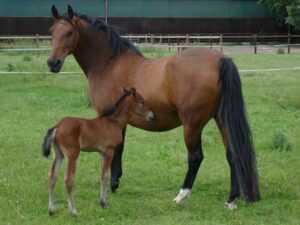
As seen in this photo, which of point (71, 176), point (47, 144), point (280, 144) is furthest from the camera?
point (280, 144)

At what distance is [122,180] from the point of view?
307 inches

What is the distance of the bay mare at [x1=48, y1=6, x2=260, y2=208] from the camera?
643 cm

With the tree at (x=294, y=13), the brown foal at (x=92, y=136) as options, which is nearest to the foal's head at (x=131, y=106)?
the brown foal at (x=92, y=136)

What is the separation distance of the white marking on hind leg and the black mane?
1.75 metres

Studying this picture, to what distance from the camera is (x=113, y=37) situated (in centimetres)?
738

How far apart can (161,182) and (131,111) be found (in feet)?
4.86

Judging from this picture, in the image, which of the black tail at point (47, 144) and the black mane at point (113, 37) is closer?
the black tail at point (47, 144)

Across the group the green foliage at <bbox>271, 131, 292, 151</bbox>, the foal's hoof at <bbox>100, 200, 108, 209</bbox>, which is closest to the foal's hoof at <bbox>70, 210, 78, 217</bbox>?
the foal's hoof at <bbox>100, 200, 108, 209</bbox>

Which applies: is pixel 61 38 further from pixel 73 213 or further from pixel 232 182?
pixel 232 182

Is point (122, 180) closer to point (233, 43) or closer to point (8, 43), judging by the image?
point (8, 43)

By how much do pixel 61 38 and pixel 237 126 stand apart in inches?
86.3

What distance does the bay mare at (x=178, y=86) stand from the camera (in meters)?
6.43

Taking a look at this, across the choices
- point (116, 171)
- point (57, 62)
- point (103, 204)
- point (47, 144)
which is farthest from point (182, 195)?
point (57, 62)

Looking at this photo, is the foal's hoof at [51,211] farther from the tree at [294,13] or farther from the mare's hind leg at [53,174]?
the tree at [294,13]
